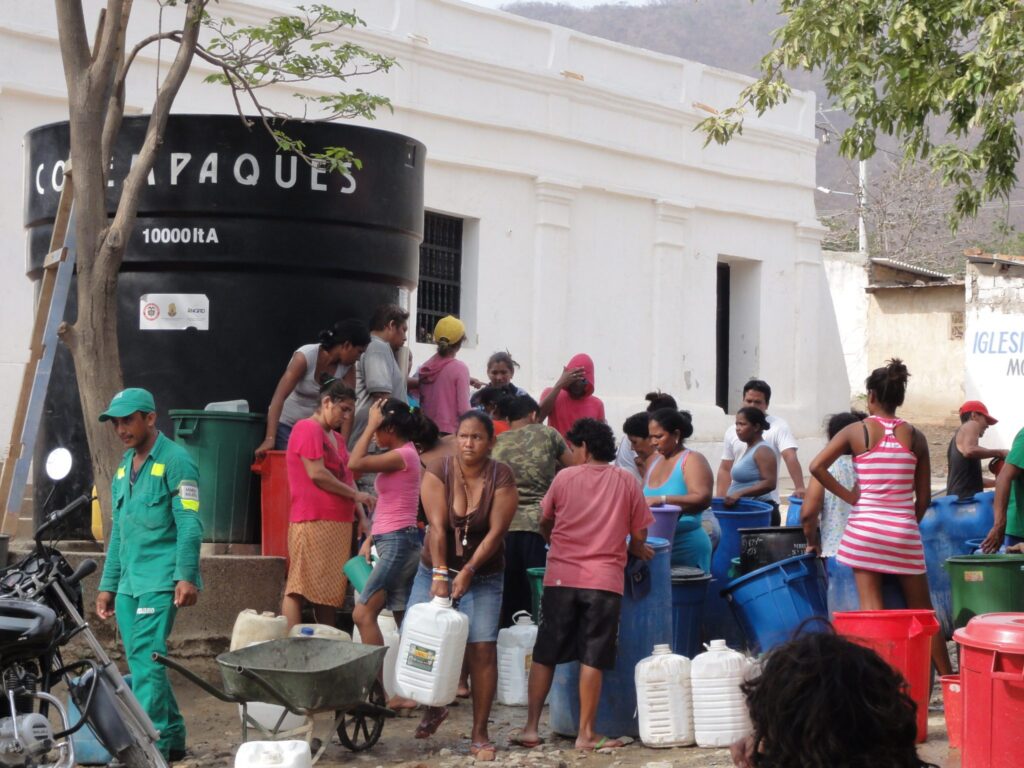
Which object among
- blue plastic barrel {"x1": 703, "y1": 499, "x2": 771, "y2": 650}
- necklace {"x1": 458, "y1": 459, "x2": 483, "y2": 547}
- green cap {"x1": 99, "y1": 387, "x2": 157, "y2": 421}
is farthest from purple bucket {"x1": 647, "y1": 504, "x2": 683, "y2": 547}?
green cap {"x1": 99, "y1": 387, "x2": 157, "y2": 421}

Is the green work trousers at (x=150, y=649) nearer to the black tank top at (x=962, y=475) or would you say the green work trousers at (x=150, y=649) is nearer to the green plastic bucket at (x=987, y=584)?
the green plastic bucket at (x=987, y=584)

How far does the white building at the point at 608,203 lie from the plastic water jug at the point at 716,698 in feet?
Result: 34.3

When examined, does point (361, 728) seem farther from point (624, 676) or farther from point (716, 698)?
point (716, 698)

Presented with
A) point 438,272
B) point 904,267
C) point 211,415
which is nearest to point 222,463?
point 211,415

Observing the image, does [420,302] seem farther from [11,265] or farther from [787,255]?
[787,255]

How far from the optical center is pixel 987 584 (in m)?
7.84

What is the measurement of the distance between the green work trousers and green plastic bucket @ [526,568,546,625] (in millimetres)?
2078

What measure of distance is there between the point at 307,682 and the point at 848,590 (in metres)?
2.93

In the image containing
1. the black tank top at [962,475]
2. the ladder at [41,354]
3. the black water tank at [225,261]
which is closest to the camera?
the ladder at [41,354]

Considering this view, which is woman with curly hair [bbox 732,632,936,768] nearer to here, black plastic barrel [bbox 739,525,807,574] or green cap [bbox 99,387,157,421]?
green cap [bbox 99,387,157,421]

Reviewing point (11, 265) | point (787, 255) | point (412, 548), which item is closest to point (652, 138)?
point (787, 255)

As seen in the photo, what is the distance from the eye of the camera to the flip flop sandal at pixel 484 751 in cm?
711

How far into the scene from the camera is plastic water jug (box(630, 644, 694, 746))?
7.38 metres

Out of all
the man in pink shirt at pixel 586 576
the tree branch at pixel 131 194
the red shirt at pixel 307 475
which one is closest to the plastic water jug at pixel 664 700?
the man in pink shirt at pixel 586 576
